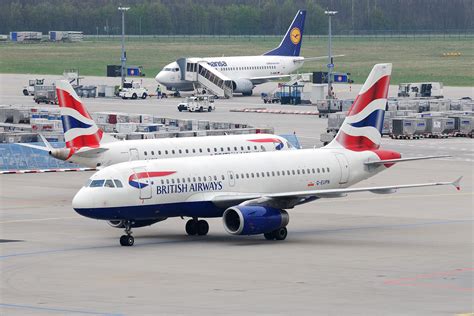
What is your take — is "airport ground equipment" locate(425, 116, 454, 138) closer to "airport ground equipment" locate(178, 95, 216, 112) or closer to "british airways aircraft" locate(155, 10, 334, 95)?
"airport ground equipment" locate(178, 95, 216, 112)

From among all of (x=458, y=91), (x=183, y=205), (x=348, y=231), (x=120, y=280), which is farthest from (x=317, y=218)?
(x=458, y=91)

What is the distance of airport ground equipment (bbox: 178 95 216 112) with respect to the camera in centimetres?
13088

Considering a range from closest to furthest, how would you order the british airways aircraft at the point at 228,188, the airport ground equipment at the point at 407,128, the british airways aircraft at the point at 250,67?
the british airways aircraft at the point at 228,188, the airport ground equipment at the point at 407,128, the british airways aircraft at the point at 250,67

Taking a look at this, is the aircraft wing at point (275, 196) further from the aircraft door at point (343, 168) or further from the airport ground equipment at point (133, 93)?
the airport ground equipment at point (133, 93)

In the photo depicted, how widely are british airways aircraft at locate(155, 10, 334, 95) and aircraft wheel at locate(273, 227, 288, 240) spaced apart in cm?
10076

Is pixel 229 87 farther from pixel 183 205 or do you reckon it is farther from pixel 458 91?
pixel 183 205

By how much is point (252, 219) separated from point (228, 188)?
3.10 metres

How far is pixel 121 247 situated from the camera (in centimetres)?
5088

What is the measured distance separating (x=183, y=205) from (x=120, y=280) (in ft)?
33.0

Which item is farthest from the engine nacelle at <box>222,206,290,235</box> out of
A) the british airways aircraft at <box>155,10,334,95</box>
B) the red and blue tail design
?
the british airways aircraft at <box>155,10,334,95</box>

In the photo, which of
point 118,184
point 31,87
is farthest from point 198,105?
point 118,184

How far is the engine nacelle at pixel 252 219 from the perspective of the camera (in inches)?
2012

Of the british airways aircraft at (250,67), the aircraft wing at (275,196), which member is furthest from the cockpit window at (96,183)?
the british airways aircraft at (250,67)

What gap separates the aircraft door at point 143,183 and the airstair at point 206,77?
99194 mm
